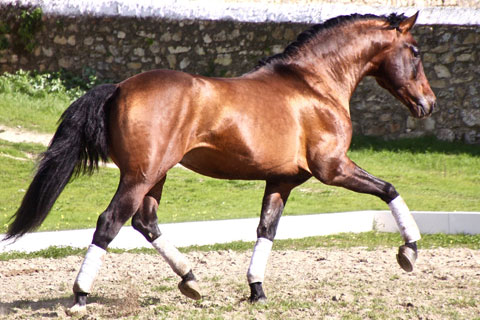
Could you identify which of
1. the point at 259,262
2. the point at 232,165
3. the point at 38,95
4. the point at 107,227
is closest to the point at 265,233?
the point at 259,262

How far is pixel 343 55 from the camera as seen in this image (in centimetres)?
609

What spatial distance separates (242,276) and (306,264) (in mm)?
794

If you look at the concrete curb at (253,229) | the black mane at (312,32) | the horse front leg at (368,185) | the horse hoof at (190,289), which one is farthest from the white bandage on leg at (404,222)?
the concrete curb at (253,229)

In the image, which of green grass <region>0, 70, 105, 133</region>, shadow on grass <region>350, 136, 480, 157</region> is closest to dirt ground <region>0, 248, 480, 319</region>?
shadow on grass <region>350, 136, 480, 157</region>

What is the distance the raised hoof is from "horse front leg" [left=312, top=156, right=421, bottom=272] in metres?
0.93

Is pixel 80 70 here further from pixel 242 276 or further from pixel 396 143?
pixel 242 276

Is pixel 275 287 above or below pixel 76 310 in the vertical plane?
below

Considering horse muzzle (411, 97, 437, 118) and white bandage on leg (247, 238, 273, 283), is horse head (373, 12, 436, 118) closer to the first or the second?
horse muzzle (411, 97, 437, 118)

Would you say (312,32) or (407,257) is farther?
(312,32)

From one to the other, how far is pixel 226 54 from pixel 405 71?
9.87 meters

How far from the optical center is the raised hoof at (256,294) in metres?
5.80

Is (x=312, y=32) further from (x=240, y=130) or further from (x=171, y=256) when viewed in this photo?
(x=171, y=256)

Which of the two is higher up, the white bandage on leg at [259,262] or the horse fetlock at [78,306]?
the horse fetlock at [78,306]

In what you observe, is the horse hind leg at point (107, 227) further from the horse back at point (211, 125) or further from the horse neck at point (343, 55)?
the horse neck at point (343, 55)
